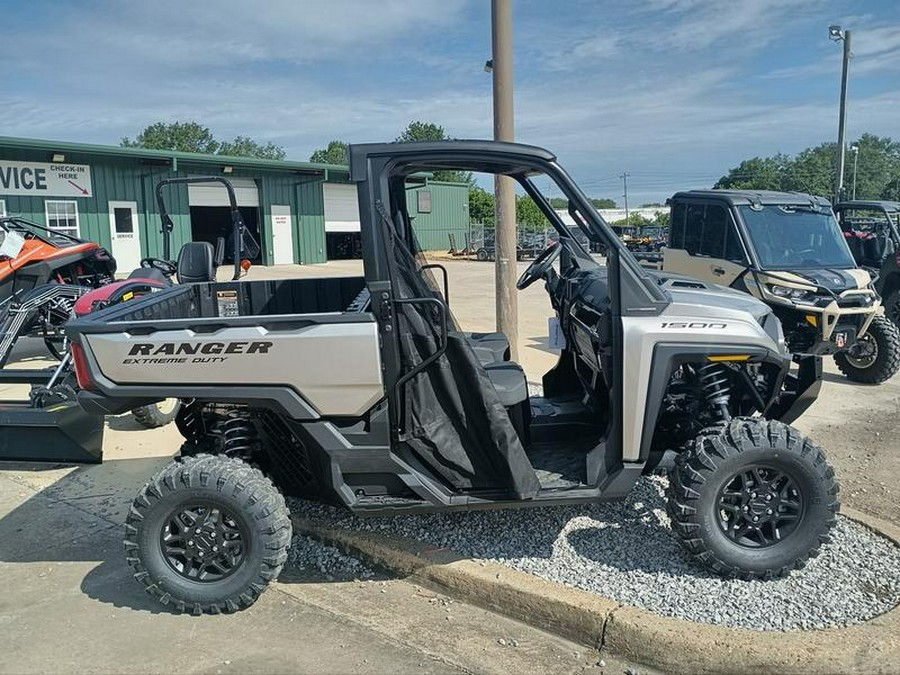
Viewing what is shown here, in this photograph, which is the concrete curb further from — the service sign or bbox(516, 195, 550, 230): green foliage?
bbox(516, 195, 550, 230): green foliage

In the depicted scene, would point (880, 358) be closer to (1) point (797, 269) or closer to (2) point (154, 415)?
(1) point (797, 269)

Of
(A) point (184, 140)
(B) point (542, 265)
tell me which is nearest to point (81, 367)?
(B) point (542, 265)

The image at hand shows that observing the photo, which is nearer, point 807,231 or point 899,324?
point 807,231

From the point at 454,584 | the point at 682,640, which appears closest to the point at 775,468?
the point at 682,640

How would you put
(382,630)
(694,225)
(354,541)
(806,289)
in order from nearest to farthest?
(382,630) → (354,541) → (806,289) → (694,225)

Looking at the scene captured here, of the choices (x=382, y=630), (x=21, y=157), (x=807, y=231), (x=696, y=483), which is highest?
(x=21, y=157)

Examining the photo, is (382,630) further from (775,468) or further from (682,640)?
(775,468)

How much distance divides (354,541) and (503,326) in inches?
132

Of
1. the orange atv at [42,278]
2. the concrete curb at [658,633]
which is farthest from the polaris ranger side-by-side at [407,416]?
the orange atv at [42,278]

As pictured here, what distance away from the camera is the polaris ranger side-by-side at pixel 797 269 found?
7.80 metres

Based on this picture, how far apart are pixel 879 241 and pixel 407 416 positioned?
35.3 ft

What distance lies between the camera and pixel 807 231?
8.73 meters

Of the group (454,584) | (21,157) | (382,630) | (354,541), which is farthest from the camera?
(21,157)

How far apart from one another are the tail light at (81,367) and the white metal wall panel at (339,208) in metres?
28.8
